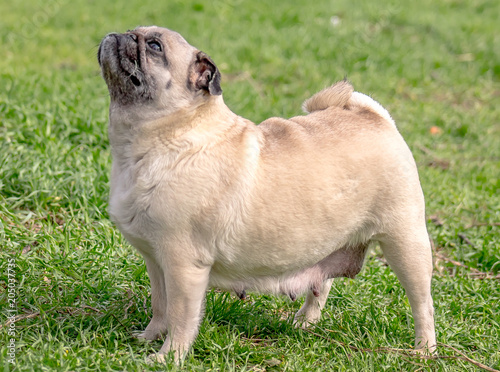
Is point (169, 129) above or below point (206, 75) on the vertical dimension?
below

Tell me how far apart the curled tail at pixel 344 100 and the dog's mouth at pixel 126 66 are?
1.25 meters

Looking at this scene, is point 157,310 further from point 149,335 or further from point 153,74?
point 153,74

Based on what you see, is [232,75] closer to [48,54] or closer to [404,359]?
[48,54]

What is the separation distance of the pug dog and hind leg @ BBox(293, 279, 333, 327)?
0.36 metres

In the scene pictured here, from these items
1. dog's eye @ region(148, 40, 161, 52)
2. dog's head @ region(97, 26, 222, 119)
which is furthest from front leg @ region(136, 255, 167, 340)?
dog's eye @ region(148, 40, 161, 52)

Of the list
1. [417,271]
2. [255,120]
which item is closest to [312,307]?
[417,271]

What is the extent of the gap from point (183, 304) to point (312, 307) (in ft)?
3.76

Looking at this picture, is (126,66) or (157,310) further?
(157,310)

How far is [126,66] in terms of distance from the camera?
11.2ft

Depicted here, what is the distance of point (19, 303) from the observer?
12.7 feet

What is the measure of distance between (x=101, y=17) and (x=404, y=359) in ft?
28.7

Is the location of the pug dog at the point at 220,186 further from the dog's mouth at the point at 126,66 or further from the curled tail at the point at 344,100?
the curled tail at the point at 344,100

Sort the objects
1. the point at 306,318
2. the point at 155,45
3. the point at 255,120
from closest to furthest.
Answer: the point at 155,45
the point at 306,318
the point at 255,120

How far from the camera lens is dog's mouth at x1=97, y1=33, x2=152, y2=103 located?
11.3 ft
